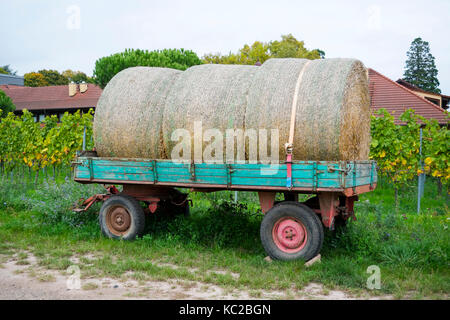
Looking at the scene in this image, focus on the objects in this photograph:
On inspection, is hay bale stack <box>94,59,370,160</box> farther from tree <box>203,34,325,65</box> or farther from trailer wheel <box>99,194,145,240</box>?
tree <box>203,34,325,65</box>

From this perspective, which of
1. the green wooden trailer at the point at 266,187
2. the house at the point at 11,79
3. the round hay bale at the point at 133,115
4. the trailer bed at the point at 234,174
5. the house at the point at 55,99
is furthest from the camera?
the house at the point at 11,79

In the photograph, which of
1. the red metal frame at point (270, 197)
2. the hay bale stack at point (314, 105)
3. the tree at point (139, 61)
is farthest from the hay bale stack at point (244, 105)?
the tree at point (139, 61)

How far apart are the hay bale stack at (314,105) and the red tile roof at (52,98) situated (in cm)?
3210

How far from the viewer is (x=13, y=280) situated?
18.2 feet

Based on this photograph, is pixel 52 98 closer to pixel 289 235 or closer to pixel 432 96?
pixel 432 96

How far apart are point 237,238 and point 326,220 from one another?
5.74 feet

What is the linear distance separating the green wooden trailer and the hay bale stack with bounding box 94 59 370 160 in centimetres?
31

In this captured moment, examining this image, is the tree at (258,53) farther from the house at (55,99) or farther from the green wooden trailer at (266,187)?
the green wooden trailer at (266,187)

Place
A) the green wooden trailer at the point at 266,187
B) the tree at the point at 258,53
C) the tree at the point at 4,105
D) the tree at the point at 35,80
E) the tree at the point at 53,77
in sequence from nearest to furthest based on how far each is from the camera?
1. the green wooden trailer at the point at 266,187
2. the tree at the point at 4,105
3. the tree at the point at 258,53
4. the tree at the point at 35,80
5. the tree at the point at 53,77

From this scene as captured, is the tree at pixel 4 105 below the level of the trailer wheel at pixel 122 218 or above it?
above

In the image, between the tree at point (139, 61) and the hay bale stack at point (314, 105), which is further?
the tree at point (139, 61)

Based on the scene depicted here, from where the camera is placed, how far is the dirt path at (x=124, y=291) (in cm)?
488

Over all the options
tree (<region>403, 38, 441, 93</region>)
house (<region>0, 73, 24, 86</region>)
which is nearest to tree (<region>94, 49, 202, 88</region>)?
tree (<region>403, 38, 441, 93</region>)
